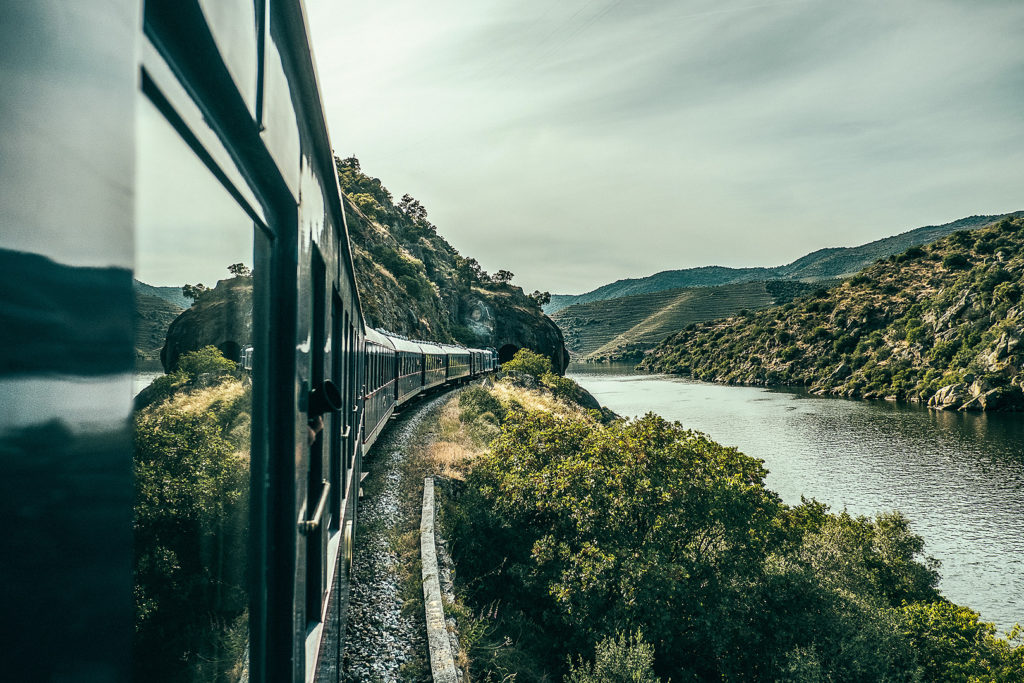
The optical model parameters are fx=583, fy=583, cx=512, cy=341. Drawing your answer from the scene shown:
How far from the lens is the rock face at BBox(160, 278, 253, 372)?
1.08 m

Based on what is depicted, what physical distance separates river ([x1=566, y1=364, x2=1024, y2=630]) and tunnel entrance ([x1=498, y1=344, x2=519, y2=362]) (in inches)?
1127

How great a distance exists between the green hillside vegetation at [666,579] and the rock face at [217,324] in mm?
6681

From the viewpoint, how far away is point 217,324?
138 centimetres

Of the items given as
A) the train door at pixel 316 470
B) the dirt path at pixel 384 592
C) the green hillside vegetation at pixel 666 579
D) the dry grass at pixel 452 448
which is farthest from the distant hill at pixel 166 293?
the dry grass at pixel 452 448

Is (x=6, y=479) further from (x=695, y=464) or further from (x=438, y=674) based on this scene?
(x=695, y=464)

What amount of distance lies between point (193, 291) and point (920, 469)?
112 feet

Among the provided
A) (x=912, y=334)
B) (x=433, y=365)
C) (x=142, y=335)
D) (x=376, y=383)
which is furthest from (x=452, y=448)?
(x=912, y=334)

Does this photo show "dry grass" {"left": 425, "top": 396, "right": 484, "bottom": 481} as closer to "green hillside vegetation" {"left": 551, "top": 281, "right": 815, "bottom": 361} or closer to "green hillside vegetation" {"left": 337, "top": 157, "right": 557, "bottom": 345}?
"green hillside vegetation" {"left": 337, "top": 157, "right": 557, "bottom": 345}

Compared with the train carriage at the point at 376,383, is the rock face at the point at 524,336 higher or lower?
higher

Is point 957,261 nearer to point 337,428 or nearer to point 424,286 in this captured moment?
point 424,286

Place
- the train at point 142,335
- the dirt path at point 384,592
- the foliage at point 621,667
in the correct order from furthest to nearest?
1. the foliage at point 621,667
2. the dirt path at point 384,592
3. the train at point 142,335

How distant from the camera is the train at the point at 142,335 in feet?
1.80

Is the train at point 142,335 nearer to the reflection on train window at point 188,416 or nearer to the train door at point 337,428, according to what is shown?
the reflection on train window at point 188,416

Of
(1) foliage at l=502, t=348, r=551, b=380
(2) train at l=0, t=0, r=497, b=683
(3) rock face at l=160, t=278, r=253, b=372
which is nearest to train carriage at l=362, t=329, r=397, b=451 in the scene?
(2) train at l=0, t=0, r=497, b=683
